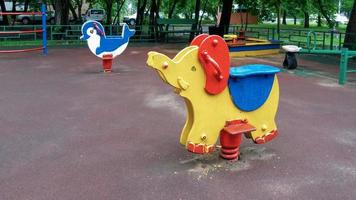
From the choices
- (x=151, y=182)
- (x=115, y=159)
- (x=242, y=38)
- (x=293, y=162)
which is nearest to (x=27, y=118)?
(x=115, y=159)

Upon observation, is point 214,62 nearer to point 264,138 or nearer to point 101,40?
point 264,138

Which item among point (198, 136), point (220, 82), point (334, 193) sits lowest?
point (334, 193)

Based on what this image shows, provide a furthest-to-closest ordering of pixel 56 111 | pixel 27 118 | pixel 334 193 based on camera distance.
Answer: pixel 56 111 → pixel 27 118 → pixel 334 193

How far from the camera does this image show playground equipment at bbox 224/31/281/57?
562 inches

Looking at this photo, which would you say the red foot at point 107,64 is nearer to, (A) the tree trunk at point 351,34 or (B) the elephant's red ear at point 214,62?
(B) the elephant's red ear at point 214,62

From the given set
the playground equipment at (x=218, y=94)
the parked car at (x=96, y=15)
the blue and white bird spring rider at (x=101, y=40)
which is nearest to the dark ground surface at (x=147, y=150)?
the playground equipment at (x=218, y=94)

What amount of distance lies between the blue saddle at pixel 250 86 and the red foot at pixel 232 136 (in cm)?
17

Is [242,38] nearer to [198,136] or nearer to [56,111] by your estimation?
[56,111]

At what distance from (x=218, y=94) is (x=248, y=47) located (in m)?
10.7

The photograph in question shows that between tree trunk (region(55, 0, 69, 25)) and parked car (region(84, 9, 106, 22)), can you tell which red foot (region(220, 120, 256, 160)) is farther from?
parked car (region(84, 9, 106, 22))

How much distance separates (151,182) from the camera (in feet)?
13.1

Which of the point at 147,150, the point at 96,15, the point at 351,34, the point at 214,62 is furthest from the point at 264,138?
the point at 96,15

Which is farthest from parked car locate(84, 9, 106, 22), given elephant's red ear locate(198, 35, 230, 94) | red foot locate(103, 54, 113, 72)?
elephant's red ear locate(198, 35, 230, 94)

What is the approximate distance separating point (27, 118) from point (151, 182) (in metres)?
3.18
